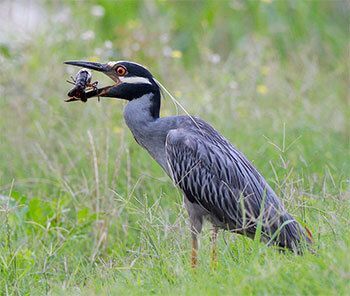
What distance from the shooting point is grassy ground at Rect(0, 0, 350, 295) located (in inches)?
254

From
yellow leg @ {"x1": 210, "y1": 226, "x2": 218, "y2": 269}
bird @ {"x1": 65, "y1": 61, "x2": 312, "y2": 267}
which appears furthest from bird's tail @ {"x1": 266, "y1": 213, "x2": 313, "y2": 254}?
yellow leg @ {"x1": 210, "y1": 226, "x2": 218, "y2": 269}

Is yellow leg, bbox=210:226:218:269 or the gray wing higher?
the gray wing

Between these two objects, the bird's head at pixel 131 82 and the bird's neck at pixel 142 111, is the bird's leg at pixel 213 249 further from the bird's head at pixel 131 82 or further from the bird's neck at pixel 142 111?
the bird's head at pixel 131 82

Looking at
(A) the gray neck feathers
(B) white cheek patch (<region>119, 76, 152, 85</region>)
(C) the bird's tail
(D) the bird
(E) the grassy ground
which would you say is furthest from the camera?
(B) white cheek patch (<region>119, 76, 152, 85</region>)

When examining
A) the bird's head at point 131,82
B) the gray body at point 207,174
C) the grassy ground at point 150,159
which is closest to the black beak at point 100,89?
the bird's head at point 131,82

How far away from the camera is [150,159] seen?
959 cm


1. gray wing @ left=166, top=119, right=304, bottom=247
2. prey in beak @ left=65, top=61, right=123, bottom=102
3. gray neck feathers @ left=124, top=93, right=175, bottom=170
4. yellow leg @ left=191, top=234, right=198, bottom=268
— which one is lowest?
yellow leg @ left=191, top=234, right=198, bottom=268

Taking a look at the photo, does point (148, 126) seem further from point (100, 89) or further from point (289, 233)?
point (289, 233)

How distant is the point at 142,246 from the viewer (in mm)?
7137

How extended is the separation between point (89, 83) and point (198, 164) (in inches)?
44.2

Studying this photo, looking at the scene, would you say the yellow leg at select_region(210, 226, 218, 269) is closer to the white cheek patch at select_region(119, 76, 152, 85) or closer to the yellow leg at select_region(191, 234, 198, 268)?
the yellow leg at select_region(191, 234, 198, 268)

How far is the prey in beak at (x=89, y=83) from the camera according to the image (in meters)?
7.60

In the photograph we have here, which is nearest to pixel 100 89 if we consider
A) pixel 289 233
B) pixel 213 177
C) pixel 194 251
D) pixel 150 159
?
pixel 213 177

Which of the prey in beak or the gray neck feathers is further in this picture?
the prey in beak
